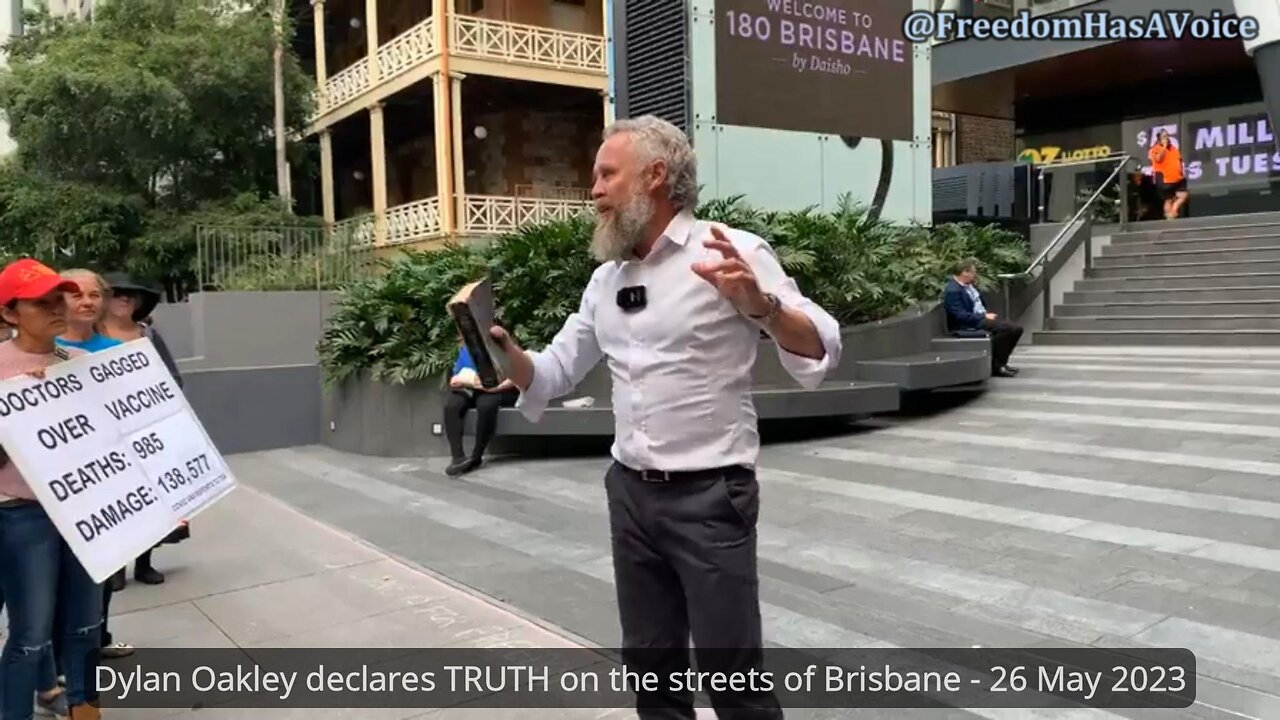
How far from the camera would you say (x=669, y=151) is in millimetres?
2512

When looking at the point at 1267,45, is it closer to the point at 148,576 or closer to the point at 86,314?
the point at 148,576

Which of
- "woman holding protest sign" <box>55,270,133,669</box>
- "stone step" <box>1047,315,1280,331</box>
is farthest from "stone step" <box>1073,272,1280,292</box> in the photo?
"woman holding protest sign" <box>55,270,133,669</box>

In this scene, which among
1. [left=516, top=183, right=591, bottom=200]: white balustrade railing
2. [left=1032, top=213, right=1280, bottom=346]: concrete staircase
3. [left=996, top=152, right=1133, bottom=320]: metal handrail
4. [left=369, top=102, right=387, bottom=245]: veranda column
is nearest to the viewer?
[left=1032, top=213, right=1280, bottom=346]: concrete staircase

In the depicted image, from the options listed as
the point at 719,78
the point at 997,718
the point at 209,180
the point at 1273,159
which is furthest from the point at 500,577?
the point at 1273,159

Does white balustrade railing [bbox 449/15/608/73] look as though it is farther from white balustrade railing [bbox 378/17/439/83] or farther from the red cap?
the red cap

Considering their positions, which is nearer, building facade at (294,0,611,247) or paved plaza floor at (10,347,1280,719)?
paved plaza floor at (10,347,1280,719)

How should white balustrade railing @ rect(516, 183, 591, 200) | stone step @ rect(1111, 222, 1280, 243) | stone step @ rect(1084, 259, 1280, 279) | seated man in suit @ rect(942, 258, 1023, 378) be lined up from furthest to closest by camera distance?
white balustrade railing @ rect(516, 183, 591, 200), stone step @ rect(1111, 222, 1280, 243), stone step @ rect(1084, 259, 1280, 279), seated man in suit @ rect(942, 258, 1023, 378)

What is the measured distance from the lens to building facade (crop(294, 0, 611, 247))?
17.7 metres

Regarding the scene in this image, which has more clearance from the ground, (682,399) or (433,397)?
(682,399)

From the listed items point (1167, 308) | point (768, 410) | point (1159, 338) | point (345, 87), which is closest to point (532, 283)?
point (768, 410)

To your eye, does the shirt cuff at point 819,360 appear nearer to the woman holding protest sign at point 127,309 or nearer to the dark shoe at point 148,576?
the woman holding protest sign at point 127,309

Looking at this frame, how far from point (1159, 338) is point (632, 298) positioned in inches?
510

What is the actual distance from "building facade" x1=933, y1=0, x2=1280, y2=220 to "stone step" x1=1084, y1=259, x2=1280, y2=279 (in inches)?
74.8

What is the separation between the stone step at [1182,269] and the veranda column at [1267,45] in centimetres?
243
